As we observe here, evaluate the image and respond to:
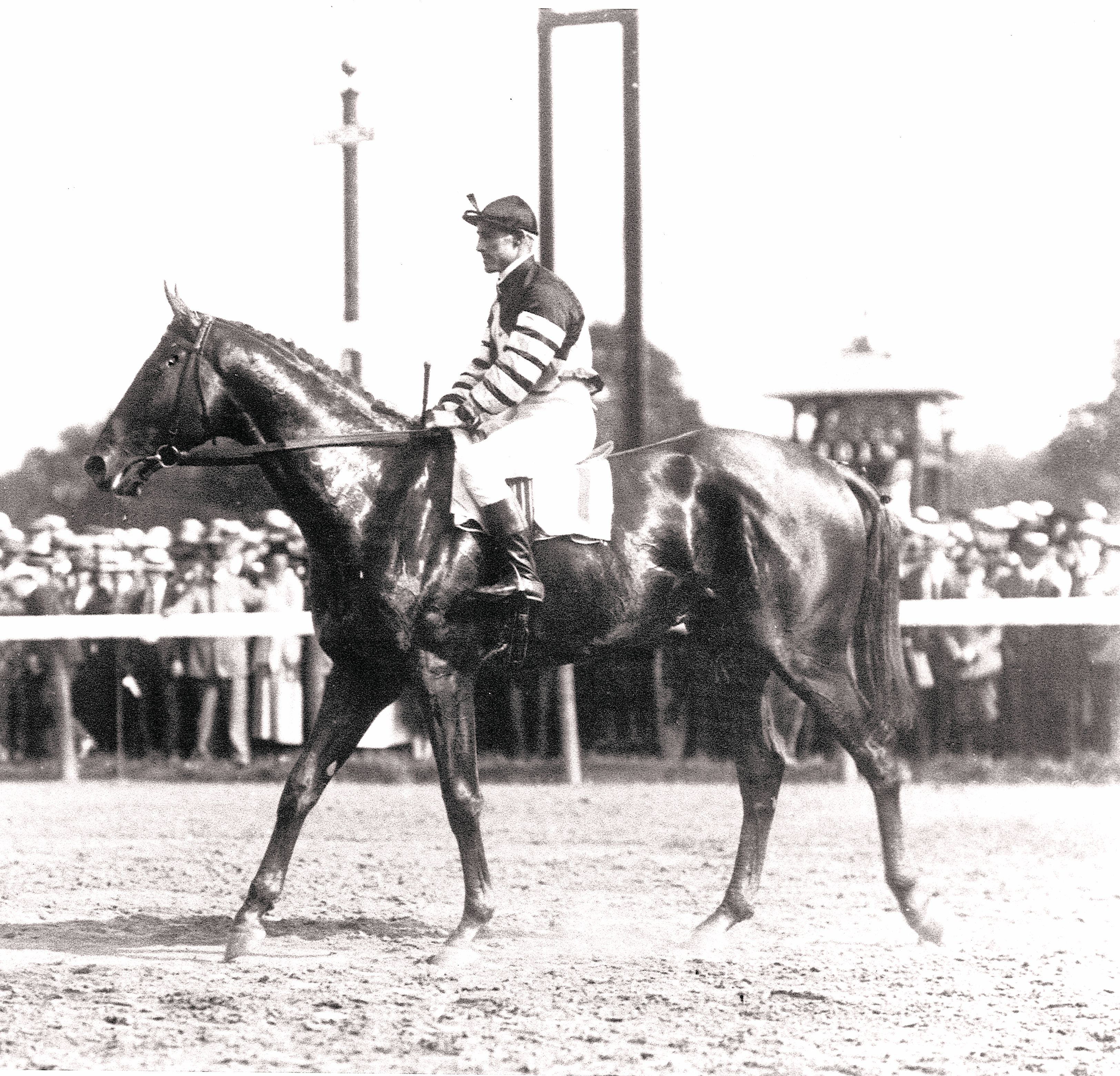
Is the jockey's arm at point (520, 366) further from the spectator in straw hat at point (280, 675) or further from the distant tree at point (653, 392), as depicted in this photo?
the distant tree at point (653, 392)

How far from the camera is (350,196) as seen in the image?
12.8m

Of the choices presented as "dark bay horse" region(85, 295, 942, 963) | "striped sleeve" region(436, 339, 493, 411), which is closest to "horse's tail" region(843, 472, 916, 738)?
"dark bay horse" region(85, 295, 942, 963)

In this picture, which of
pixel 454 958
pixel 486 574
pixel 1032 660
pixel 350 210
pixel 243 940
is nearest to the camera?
pixel 454 958

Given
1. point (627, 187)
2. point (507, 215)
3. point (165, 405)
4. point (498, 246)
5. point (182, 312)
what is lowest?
point (165, 405)

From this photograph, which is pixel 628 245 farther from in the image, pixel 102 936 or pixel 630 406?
pixel 102 936

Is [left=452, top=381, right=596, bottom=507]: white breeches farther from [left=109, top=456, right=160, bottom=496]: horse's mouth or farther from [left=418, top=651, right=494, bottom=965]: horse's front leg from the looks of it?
[left=109, top=456, right=160, bottom=496]: horse's mouth

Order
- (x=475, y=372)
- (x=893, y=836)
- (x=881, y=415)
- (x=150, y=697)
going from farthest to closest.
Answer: (x=881, y=415) → (x=150, y=697) → (x=893, y=836) → (x=475, y=372)

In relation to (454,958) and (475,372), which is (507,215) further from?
(454,958)

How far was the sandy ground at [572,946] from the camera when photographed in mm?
5625

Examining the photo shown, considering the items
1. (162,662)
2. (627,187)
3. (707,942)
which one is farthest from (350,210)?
(707,942)

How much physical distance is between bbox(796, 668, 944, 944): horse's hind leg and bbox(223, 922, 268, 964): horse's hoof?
234cm

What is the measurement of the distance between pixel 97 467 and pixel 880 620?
3.26 meters

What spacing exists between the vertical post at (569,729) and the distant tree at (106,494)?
2.64m

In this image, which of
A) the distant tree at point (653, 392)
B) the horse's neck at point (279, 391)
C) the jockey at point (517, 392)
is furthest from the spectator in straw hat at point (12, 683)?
the distant tree at point (653, 392)
